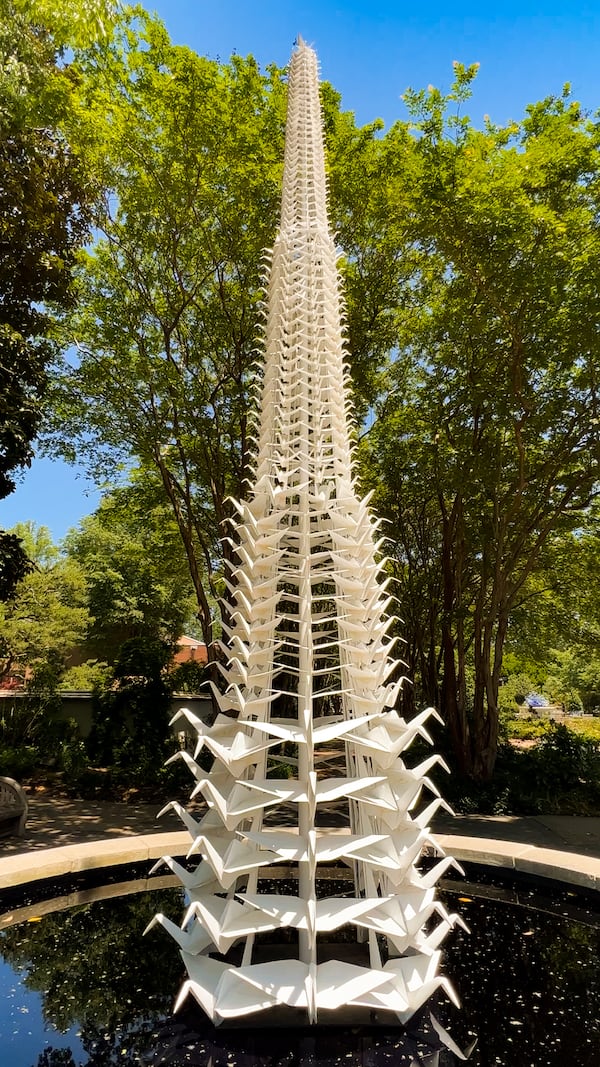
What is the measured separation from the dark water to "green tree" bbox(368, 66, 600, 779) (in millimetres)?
7147

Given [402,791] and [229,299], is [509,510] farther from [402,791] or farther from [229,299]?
[402,791]

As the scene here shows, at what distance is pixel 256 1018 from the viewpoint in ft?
9.35

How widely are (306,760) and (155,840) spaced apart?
11.8ft

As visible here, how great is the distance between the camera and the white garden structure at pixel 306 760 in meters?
2.72

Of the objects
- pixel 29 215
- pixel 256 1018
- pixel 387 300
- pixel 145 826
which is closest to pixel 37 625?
pixel 145 826

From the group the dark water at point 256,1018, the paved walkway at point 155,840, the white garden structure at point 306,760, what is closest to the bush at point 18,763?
the paved walkway at point 155,840

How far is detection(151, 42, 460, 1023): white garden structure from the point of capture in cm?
272

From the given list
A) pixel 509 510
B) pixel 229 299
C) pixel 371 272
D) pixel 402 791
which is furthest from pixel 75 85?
pixel 402 791

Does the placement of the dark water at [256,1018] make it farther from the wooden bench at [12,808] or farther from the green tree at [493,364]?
the green tree at [493,364]

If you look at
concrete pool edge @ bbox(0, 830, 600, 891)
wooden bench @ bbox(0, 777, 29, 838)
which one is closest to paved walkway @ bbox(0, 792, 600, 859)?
wooden bench @ bbox(0, 777, 29, 838)

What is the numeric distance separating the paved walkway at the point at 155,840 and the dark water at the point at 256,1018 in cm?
28

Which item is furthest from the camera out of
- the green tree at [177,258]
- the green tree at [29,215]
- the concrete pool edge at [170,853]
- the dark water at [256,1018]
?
the green tree at [177,258]

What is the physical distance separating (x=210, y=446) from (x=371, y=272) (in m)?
4.67

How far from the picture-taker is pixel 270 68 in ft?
34.7
